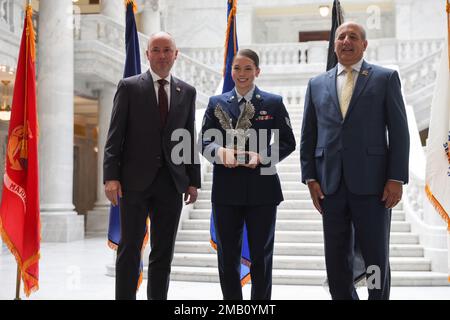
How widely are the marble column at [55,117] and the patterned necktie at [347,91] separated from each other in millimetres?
9807

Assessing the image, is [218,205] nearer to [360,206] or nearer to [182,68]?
[360,206]

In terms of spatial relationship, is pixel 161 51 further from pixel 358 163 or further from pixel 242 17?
pixel 242 17

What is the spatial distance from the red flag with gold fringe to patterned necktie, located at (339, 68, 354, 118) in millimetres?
3086

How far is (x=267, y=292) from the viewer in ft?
13.4

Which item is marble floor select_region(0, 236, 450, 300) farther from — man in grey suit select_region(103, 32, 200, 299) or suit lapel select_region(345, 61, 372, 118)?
suit lapel select_region(345, 61, 372, 118)

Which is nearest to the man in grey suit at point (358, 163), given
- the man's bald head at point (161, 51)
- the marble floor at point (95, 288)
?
the man's bald head at point (161, 51)

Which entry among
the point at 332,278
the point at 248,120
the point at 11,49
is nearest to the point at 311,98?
the point at 248,120

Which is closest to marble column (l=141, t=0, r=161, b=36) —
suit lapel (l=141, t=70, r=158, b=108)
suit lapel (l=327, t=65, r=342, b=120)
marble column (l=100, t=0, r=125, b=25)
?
marble column (l=100, t=0, r=125, b=25)

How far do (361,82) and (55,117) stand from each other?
10.1m

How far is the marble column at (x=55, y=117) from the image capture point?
12594mm

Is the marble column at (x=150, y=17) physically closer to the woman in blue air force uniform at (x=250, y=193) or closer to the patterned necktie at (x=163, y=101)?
the patterned necktie at (x=163, y=101)
